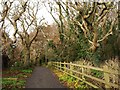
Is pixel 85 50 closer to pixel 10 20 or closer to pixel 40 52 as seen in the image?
pixel 10 20

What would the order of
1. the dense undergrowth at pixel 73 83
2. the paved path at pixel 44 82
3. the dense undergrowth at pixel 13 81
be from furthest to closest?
the paved path at pixel 44 82 < the dense undergrowth at pixel 13 81 < the dense undergrowth at pixel 73 83

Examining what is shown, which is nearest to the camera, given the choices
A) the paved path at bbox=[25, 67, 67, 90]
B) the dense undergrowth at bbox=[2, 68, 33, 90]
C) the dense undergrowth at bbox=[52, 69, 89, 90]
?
the dense undergrowth at bbox=[52, 69, 89, 90]

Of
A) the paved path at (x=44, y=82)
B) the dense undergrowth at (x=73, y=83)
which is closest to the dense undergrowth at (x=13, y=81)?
the paved path at (x=44, y=82)

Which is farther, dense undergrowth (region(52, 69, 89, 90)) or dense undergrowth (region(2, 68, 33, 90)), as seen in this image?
dense undergrowth (region(2, 68, 33, 90))

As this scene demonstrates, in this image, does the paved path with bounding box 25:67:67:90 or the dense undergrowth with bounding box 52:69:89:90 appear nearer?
the dense undergrowth with bounding box 52:69:89:90

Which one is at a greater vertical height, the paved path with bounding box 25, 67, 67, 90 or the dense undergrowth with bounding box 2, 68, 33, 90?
the dense undergrowth with bounding box 2, 68, 33, 90

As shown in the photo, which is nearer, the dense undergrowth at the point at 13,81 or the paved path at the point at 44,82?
the dense undergrowth at the point at 13,81

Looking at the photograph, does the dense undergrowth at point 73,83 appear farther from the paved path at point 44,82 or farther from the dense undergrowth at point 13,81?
the dense undergrowth at point 13,81

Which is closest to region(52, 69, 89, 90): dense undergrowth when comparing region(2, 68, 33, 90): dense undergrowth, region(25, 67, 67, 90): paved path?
region(25, 67, 67, 90): paved path

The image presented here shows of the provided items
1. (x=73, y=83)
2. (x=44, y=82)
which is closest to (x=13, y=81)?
(x=44, y=82)

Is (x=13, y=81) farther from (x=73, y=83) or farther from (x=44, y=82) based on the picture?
(x=73, y=83)

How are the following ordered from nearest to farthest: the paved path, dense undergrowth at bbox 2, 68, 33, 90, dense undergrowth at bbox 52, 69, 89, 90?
dense undergrowth at bbox 52, 69, 89, 90 < dense undergrowth at bbox 2, 68, 33, 90 < the paved path

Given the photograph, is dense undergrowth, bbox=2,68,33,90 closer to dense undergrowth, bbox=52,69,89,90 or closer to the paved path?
the paved path

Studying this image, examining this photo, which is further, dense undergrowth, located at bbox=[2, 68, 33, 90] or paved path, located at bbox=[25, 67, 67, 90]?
paved path, located at bbox=[25, 67, 67, 90]
